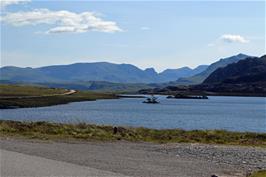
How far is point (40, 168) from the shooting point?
17.9m

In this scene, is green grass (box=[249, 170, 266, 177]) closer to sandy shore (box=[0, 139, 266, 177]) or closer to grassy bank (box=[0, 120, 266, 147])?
sandy shore (box=[0, 139, 266, 177])

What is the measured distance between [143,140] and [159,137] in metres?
1.77

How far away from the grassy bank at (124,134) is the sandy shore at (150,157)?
104 inches

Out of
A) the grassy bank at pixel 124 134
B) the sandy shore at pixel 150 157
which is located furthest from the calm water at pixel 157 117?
the sandy shore at pixel 150 157

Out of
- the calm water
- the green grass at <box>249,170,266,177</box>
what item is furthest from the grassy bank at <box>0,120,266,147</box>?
the calm water

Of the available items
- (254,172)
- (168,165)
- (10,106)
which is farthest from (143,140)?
(10,106)

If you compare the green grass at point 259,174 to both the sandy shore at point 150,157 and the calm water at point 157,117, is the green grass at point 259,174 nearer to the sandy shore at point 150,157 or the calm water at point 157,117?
the sandy shore at point 150,157

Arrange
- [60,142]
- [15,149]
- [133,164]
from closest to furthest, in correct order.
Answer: [133,164] < [15,149] < [60,142]

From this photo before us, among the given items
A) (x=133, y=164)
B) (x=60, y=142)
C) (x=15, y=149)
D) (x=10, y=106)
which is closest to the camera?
(x=133, y=164)

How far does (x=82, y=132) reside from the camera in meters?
33.3

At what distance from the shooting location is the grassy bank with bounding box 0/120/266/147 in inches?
1235

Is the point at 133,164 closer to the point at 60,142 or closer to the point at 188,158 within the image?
the point at 188,158

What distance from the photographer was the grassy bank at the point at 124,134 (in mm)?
31359

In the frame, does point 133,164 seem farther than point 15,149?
No
